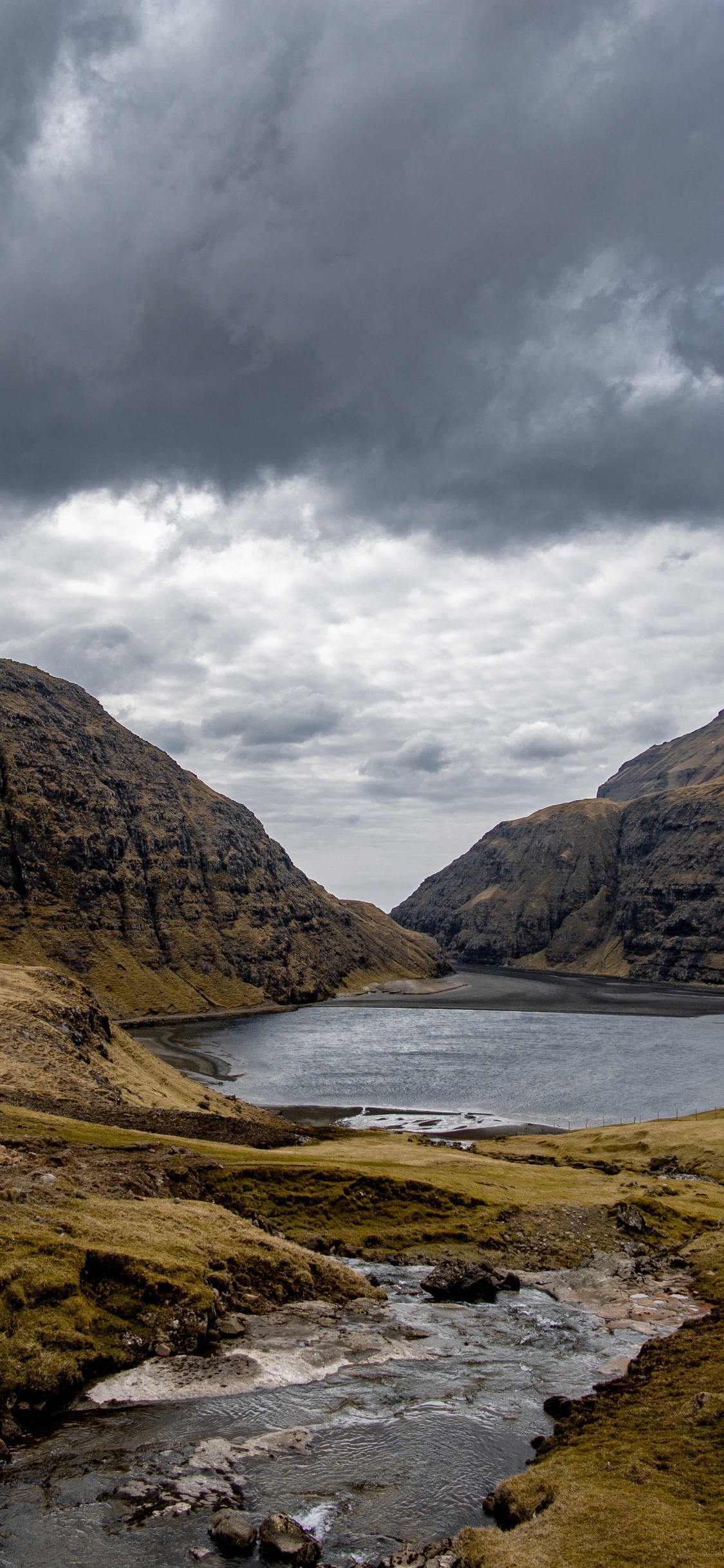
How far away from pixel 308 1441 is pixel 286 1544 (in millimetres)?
5343

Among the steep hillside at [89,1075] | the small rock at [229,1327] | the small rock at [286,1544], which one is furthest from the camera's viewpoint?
the steep hillside at [89,1075]

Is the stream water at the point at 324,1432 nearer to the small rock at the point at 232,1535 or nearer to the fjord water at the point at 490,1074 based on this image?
the small rock at the point at 232,1535

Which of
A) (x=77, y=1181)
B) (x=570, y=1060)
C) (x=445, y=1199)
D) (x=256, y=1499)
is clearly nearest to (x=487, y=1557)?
(x=256, y=1499)

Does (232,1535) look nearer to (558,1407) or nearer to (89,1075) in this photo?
(558,1407)

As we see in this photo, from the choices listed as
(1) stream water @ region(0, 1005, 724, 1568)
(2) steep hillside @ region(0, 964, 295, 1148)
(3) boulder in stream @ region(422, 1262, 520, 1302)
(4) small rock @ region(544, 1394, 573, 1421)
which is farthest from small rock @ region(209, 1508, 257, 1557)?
(2) steep hillside @ region(0, 964, 295, 1148)

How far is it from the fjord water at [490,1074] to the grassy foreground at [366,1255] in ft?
183

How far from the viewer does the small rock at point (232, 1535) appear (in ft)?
59.2

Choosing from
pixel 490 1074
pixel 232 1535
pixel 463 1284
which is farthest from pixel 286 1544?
pixel 490 1074

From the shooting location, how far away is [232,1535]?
18094mm

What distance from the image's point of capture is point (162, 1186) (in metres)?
41.9

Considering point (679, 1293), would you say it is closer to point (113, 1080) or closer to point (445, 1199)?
point (445, 1199)

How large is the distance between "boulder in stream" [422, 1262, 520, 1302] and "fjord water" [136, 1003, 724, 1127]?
73.5m

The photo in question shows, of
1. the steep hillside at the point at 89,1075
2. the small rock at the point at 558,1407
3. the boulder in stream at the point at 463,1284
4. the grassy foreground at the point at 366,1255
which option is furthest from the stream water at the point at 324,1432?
the steep hillside at the point at 89,1075

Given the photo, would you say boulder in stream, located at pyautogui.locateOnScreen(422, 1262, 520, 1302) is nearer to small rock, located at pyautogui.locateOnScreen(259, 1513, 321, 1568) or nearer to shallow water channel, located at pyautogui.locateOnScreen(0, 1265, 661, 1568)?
shallow water channel, located at pyautogui.locateOnScreen(0, 1265, 661, 1568)
